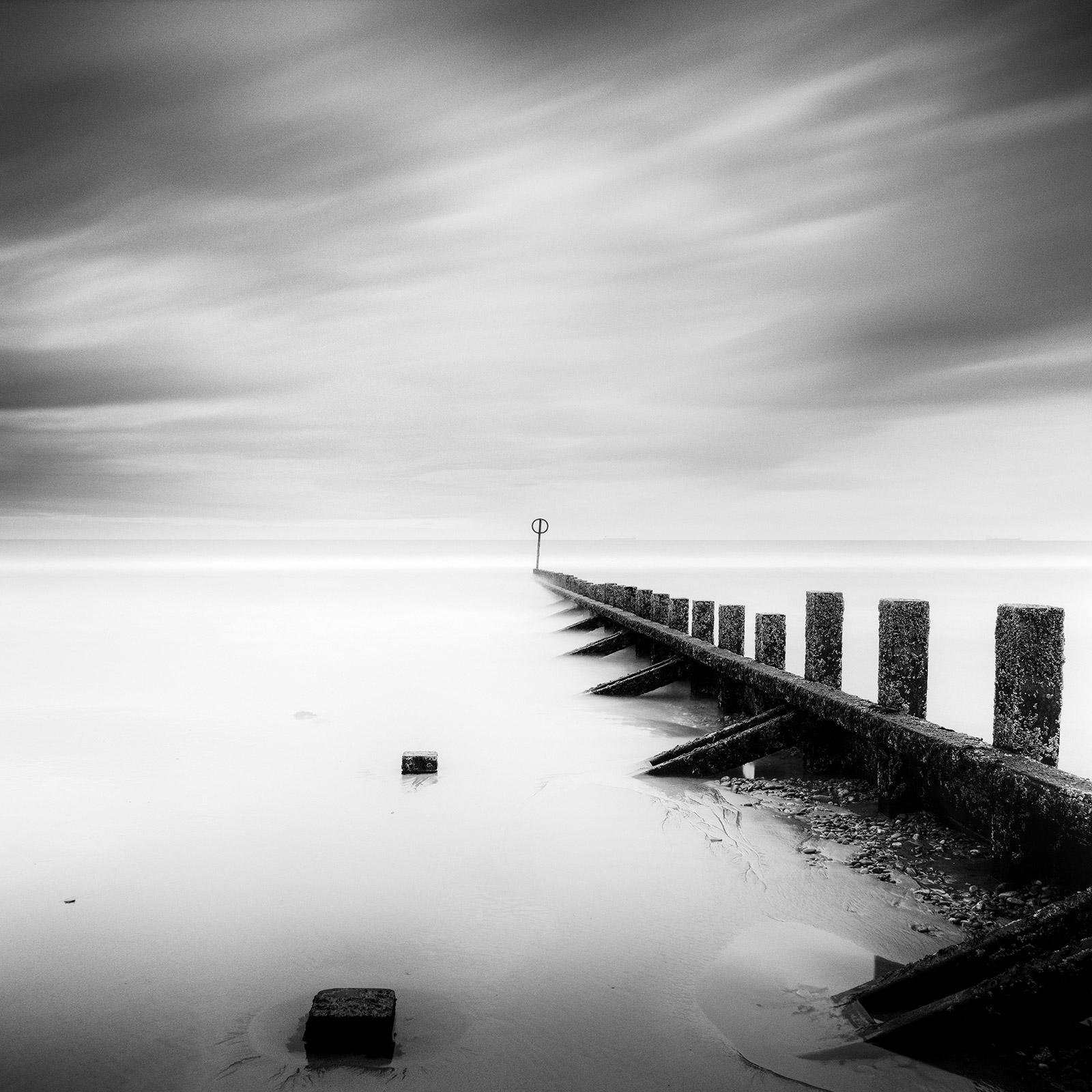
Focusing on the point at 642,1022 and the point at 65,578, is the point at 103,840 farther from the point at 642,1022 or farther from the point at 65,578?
the point at 65,578

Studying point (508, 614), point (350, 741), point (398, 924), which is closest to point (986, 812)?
point (398, 924)

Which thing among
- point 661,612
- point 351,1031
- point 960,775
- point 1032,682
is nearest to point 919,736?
point 960,775

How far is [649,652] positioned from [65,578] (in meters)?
35.8

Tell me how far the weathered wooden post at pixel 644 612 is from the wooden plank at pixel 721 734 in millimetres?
4611

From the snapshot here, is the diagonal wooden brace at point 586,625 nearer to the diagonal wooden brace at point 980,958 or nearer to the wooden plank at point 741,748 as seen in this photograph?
the wooden plank at point 741,748

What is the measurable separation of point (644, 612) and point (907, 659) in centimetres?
666

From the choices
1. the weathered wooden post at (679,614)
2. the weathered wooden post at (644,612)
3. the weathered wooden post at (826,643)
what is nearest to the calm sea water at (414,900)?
the weathered wooden post at (679,614)

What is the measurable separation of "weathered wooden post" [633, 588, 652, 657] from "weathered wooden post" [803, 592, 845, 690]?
5000 millimetres

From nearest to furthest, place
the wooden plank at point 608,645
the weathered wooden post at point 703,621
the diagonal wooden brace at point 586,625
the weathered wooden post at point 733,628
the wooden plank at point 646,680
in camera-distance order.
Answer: the weathered wooden post at point 733,628 → the weathered wooden post at point 703,621 → the wooden plank at point 646,680 → the wooden plank at point 608,645 → the diagonal wooden brace at point 586,625

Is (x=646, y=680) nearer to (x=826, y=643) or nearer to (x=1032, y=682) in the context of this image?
(x=826, y=643)

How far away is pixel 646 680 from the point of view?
835 centimetres

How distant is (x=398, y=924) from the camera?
11.3 feet

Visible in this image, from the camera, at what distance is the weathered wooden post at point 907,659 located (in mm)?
4051

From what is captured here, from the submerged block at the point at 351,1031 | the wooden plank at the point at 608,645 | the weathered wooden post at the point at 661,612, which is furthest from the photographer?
the wooden plank at the point at 608,645
